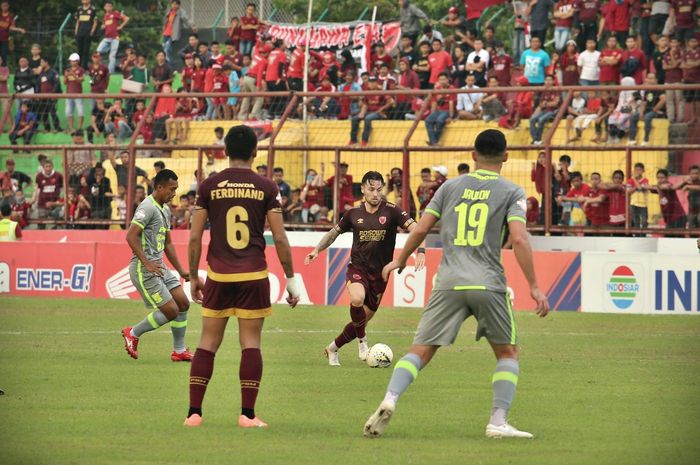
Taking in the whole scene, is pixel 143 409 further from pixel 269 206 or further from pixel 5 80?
pixel 5 80

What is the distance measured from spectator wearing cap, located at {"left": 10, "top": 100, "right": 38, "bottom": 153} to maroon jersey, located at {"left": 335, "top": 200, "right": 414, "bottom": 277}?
15.3 metres

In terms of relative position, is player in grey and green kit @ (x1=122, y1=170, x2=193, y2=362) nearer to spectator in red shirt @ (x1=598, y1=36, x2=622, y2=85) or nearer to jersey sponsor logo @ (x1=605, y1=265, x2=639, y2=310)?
jersey sponsor logo @ (x1=605, y1=265, x2=639, y2=310)

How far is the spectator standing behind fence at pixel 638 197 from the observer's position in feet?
72.4

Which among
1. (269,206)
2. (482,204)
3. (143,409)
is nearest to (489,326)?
(482,204)

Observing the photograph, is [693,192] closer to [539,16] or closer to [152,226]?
[539,16]

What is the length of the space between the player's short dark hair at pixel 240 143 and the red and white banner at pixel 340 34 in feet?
78.8

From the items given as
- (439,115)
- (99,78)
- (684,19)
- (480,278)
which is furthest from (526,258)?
(99,78)

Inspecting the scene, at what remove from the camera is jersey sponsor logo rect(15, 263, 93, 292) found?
82.2ft

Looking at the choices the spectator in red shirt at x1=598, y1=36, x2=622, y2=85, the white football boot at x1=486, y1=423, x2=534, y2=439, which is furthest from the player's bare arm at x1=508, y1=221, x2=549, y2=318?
the spectator in red shirt at x1=598, y1=36, x2=622, y2=85

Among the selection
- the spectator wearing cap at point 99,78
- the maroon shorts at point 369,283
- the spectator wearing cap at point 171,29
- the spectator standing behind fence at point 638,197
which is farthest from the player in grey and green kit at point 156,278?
the spectator wearing cap at point 171,29

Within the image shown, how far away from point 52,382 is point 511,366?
5283mm

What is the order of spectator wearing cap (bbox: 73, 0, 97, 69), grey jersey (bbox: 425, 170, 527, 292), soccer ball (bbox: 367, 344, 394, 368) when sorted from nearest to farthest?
grey jersey (bbox: 425, 170, 527, 292) < soccer ball (bbox: 367, 344, 394, 368) < spectator wearing cap (bbox: 73, 0, 97, 69)

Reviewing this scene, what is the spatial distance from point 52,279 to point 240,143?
17.2 meters

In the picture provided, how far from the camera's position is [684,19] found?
25.9 metres
